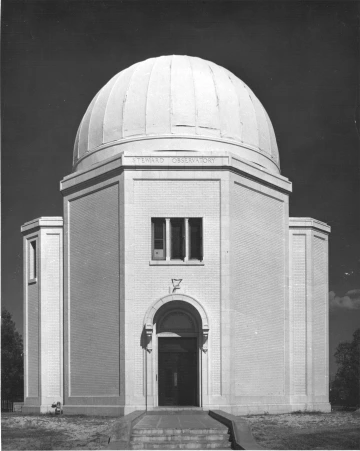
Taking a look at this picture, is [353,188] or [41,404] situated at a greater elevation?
[353,188]

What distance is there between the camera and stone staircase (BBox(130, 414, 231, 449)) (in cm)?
2739

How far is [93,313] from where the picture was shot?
36.8m

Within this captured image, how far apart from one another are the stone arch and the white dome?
6.25m

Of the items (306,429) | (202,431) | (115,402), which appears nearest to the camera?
(202,431)

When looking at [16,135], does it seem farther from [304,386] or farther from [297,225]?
[304,386]

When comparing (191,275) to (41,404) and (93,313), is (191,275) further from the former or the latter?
(41,404)

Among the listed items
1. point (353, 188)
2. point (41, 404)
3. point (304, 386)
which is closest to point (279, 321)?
point (304, 386)

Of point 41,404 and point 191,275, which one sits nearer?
point 191,275

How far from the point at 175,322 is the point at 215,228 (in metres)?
4.00

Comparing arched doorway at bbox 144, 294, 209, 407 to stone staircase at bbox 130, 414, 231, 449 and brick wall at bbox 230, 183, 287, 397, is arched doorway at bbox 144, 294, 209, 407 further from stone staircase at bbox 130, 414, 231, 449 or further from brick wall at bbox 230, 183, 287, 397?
stone staircase at bbox 130, 414, 231, 449

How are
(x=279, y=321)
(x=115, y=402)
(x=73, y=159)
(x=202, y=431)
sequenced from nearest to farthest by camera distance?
(x=202, y=431), (x=115, y=402), (x=279, y=321), (x=73, y=159)

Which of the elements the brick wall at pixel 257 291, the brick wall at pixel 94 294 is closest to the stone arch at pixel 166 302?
the brick wall at pixel 257 291

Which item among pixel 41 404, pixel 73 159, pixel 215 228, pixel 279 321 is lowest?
pixel 41 404

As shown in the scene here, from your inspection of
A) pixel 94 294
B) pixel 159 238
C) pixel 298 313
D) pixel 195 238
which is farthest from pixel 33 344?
pixel 298 313
